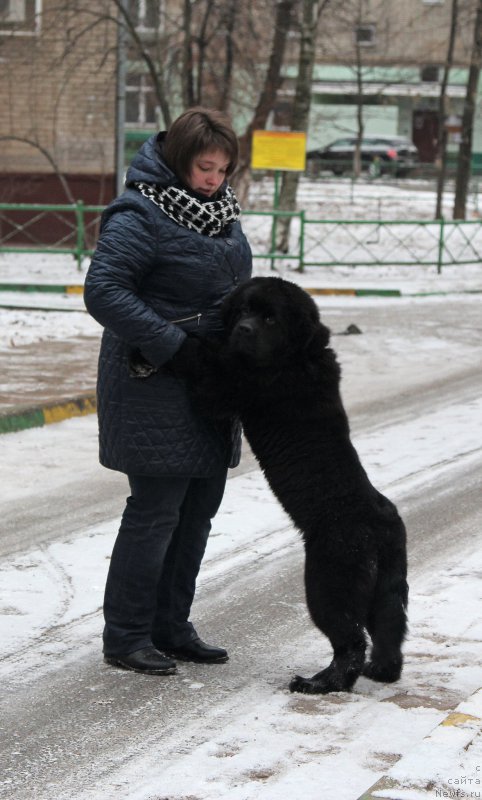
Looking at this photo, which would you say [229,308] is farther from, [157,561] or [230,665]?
[230,665]

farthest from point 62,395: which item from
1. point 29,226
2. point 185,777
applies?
point 29,226

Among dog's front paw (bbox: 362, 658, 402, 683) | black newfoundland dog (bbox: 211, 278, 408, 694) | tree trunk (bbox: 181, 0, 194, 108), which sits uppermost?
tree trunk (bbox: 181, 0, 194, 108)

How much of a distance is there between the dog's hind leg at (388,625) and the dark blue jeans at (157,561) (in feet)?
2.33

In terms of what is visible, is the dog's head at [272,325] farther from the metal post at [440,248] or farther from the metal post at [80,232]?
the metal post at [440,248]

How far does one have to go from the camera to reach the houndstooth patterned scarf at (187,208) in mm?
4352

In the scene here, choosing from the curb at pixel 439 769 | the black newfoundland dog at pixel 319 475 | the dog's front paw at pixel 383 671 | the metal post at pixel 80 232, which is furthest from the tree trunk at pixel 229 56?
the curb at pixel 439 769

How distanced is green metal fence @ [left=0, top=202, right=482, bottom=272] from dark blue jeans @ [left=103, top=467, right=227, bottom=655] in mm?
18405

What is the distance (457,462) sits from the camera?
861 cm

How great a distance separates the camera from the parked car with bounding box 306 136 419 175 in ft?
157

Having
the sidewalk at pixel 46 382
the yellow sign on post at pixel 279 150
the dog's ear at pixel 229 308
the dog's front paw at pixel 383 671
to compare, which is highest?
the yellow sign on post at pixel 279 150

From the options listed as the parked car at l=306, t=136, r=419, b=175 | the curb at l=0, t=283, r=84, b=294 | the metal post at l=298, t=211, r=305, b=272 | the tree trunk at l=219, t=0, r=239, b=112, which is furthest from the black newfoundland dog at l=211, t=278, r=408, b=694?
the parked car at l=306, t=136, r=419, b=175

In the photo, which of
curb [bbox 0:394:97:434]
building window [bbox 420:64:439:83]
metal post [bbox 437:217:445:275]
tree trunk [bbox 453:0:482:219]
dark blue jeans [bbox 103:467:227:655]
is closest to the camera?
dark blue jeans [bbox 103:467:227:655]

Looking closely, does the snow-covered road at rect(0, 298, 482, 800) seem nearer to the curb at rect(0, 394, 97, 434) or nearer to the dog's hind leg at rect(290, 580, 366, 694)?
the dog's hind leg at rect(290, 580, 366, 694)

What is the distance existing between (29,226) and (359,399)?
16.1m
